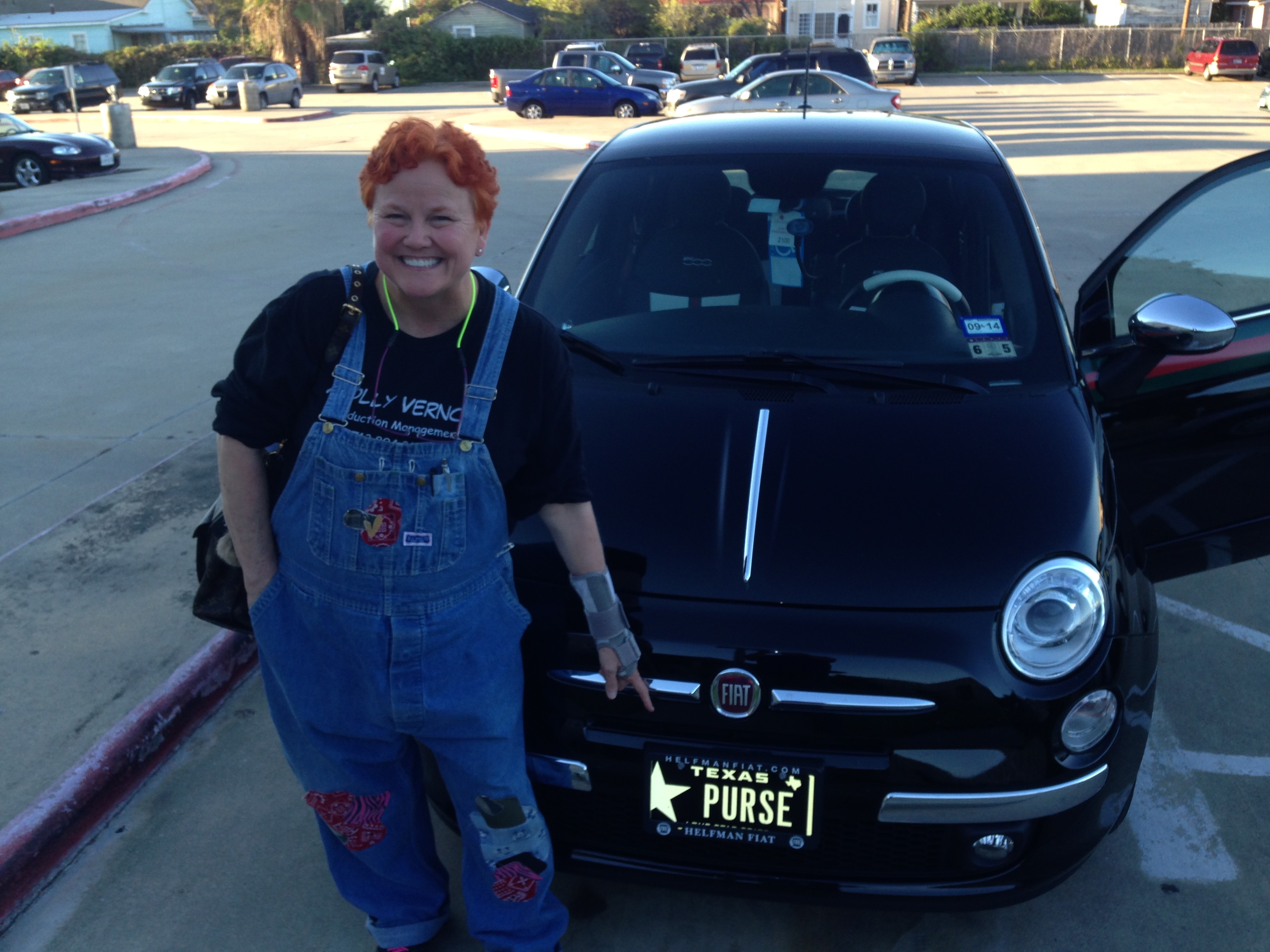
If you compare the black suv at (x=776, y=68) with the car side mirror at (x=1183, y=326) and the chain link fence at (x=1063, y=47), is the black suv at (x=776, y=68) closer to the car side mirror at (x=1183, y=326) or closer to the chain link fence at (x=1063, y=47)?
the car side mirror at (x=1183, y=326)

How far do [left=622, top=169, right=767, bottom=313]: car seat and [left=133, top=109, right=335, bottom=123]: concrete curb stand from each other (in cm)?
2912

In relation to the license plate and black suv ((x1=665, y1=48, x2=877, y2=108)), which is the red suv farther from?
the license plate

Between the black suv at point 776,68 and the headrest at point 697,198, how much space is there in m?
22.1

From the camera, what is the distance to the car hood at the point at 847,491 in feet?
7.02

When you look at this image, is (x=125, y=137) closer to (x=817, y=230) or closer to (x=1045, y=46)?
(x=817, y=230)

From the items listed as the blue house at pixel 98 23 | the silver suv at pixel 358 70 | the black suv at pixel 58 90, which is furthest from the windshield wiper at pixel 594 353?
the blue house at pixel 98 23

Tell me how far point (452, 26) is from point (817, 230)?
6626cm

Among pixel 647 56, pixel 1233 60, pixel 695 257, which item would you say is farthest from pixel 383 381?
pixel 1233 60

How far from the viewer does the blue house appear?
63125 mm

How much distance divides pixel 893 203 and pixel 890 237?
0.19 metres

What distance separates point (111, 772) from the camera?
2.99m

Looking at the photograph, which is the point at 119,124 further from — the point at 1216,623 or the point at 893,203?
the point at 1216,623

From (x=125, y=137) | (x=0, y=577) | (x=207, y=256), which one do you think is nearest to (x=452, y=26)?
(x=125, y=137)

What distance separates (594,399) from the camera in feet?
8.87
